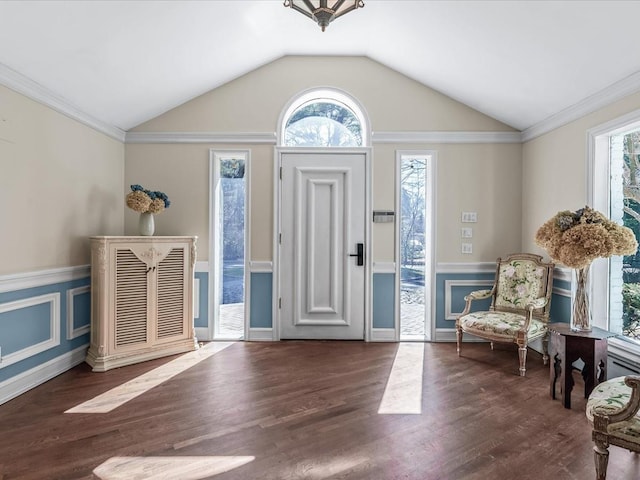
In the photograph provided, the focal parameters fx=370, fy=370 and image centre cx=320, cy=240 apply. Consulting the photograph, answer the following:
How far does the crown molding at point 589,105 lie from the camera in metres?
2.75

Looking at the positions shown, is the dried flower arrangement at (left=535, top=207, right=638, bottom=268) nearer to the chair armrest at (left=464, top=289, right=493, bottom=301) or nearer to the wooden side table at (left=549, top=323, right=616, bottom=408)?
the wooden side table at (left=549, top=323, right=616, bottom=408)

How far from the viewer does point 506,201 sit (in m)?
4.18

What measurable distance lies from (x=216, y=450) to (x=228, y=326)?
7.36 feet

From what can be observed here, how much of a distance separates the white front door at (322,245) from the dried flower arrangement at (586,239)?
1.92 meters

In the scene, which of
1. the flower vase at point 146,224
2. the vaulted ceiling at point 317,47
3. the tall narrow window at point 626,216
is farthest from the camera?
the flower vase at point 146,224

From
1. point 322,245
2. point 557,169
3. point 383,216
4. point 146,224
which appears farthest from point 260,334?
point 557,169

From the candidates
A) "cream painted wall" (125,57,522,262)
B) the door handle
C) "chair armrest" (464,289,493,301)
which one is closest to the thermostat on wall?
"cream painted wall" (125,57,522,262)

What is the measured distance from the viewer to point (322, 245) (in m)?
4.18

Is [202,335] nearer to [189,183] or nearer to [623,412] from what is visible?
[189,183]

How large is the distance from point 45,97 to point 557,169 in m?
4.59

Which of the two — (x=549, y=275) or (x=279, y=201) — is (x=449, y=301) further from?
(x=279, y=201)

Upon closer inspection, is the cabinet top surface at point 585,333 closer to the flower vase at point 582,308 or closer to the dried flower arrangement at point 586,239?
the flower vase at point 582,308

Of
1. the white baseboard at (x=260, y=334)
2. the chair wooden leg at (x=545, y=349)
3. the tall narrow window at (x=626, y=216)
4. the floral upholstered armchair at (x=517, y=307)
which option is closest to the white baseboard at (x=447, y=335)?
the floral upholstered armchair at (x=517, y=307)

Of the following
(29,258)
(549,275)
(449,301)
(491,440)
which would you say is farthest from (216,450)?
(549,275)
